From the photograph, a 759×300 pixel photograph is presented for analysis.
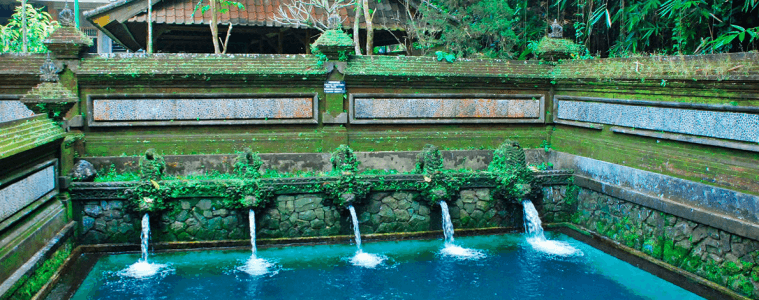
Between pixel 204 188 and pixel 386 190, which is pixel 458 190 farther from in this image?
pixel 204 188

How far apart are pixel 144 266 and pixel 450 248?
197 inches

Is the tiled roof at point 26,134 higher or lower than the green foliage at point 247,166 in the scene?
higher

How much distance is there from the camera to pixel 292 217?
9.67 meters

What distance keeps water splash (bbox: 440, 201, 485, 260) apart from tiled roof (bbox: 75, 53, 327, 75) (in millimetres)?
3468

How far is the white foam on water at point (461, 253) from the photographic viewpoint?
9.20 m

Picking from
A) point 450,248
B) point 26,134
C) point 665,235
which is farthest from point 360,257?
point 26,134

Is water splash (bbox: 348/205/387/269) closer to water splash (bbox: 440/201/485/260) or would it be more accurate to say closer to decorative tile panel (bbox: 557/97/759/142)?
water splash (bbox: 440/201/485/260)

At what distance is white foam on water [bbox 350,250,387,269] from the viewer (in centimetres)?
877

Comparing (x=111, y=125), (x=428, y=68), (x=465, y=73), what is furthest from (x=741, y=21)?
(x=111, y=125)

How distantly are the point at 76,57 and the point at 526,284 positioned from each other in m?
8.31

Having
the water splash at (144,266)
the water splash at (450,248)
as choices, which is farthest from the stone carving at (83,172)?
the water splash at (450,248)

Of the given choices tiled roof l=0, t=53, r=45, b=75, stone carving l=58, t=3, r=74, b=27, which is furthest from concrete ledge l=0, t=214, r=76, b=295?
stone carving l=58, t=3, r=74, b=27

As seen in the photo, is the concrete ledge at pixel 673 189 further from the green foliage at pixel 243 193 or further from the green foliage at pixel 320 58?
the green foliage at pixel 243 193

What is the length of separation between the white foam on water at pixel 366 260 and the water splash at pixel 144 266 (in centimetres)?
287
